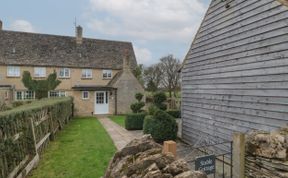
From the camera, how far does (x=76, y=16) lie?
29891 millimetres

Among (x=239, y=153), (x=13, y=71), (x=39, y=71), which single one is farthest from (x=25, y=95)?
(x=239, y=153)

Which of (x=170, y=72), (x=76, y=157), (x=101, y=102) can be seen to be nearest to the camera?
(x=76, y=157)

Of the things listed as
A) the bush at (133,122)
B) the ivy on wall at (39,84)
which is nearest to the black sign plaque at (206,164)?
the bush at (133,122)

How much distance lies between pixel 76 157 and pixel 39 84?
1588 cm

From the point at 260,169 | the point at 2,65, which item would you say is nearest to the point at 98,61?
the point at 2,65

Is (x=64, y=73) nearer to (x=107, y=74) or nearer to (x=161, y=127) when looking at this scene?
(x=107, y=74)

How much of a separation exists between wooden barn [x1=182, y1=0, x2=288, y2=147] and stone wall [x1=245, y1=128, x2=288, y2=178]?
Result: 2043mm

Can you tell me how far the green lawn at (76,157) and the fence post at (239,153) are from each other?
12.9ft

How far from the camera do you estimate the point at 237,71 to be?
8398mm

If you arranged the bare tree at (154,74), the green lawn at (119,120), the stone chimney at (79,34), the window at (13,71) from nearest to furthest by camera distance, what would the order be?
the green lawn at (119,120)
the window at (13,71)
the stone chimney at (79,34)
the bare tree at (154,74)

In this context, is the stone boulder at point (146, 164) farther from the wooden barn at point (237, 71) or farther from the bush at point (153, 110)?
the bush at point (153, 110)

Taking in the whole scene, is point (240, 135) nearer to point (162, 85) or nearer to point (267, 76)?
point (267, 76)

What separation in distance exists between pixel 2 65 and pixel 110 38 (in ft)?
43.1

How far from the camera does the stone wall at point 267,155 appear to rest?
4.47 meters
